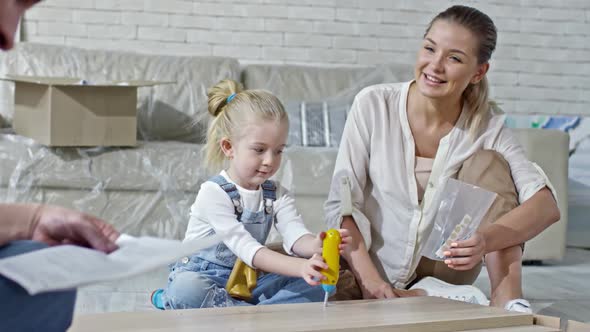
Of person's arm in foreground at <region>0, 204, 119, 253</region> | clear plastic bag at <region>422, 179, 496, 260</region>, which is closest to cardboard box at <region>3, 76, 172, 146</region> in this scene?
clear plastic bag at <region>422, 179, 496, 260</region>

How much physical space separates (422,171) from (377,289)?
350 millimetres

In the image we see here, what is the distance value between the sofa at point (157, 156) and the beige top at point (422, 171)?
3.27 feet

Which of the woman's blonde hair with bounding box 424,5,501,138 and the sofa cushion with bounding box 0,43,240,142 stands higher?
the woman's blonde hair with bounding box 424,5,501,138

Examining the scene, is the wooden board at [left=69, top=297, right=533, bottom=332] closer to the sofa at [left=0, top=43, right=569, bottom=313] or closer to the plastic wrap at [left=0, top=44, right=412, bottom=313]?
the plastic wrap at [left=0, top=44, right=412, bottom=313]

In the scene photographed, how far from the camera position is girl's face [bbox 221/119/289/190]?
5.63 feet

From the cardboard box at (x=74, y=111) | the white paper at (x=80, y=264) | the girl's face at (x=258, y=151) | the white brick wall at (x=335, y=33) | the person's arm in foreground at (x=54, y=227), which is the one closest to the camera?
the white paper at (x=80, y=264)

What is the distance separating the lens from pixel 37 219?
0.75m

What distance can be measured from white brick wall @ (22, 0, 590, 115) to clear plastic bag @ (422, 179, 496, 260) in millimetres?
2372

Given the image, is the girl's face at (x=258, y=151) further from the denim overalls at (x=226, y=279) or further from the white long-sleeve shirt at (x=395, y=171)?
the white long-sleeve shirt at (x=395, y=171)

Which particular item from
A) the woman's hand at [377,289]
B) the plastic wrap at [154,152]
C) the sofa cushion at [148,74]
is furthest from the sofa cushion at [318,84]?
the woman's hand at [377,289]

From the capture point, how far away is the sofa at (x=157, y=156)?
300 centimetres

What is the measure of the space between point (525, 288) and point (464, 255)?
1091 mm

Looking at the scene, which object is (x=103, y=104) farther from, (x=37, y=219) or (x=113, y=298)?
(x=37, y=219)

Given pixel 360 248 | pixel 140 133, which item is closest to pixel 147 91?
pixel 140 133
